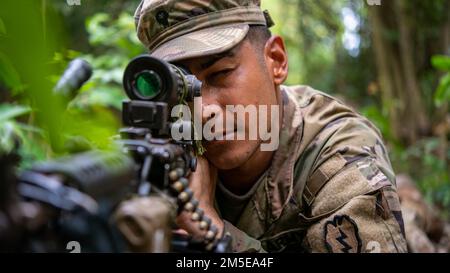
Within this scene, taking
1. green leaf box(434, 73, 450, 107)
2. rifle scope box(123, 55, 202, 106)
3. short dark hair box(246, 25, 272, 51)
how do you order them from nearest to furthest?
rifle scope box(123, 55, 202, 106) → short dark hair box(246, 25, 272, 51) → green leaf box(434, 73, 450, 107)

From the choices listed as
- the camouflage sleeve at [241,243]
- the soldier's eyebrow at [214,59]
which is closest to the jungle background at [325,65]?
the soldier's eyebrow at [214,59]

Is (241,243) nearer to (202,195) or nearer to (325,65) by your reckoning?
(202,195)

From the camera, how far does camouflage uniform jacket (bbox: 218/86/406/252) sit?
139 cm

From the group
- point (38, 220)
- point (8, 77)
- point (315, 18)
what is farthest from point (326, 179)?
point (315, 18)

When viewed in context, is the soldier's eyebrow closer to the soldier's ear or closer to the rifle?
the soldier's ear

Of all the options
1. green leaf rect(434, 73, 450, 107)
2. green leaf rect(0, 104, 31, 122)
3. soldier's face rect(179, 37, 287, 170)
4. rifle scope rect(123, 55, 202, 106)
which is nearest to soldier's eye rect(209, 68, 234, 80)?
soldier's face rect(179, 37, 287, 170)

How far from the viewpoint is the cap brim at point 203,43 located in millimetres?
1462

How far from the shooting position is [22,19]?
1.28 ft

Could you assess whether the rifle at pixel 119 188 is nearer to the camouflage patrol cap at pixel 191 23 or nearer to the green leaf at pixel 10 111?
the camouflage patrol cap at pixel 191 23

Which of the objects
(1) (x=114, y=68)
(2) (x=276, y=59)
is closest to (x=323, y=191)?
(2) (x=276, y=59)

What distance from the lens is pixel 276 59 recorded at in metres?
1.71

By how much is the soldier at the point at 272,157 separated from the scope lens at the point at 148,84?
1.38ft

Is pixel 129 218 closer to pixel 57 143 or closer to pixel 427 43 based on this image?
pixel 57 143

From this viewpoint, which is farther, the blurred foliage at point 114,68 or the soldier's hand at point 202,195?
the soldier's hand at point 202,195
